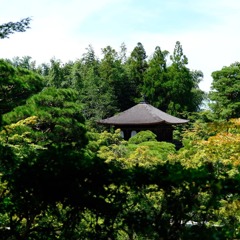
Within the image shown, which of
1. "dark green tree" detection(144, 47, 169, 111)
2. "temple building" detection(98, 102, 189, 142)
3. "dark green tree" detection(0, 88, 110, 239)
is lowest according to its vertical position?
"temple building" detection(98, 102, 189, 142)

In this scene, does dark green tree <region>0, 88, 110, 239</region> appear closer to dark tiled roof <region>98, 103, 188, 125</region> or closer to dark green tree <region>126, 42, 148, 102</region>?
dark tiled roof <region>98, 103, 188, 125</region>

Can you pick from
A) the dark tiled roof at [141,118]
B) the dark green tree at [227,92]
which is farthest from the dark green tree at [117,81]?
the dark green tree at [227,92]

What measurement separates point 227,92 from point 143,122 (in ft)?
18.0

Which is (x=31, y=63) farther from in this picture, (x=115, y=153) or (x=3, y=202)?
(x=3, y=202)

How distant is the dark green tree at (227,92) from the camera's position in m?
25.7

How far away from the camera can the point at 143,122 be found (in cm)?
2523

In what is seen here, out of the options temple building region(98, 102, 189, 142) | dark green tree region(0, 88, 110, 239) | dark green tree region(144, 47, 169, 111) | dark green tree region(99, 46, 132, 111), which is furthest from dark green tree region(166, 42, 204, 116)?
dark green tree region(0, 88, 110, 239)

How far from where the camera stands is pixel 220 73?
1025 inches

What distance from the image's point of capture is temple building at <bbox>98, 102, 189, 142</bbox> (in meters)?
25.3

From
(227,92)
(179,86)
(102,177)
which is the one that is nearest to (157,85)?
(179,86)

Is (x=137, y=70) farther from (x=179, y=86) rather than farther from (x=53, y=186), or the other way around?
(x=53, y=186)

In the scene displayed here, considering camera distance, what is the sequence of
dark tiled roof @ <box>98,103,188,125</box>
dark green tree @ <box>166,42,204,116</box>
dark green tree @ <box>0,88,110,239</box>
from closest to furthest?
dark green tree @ <box>0,88,110,239</box>, dark tiled roof @ <box>98,103,188,125</box>, dark green tree @ <box>166,42,204,116</box>

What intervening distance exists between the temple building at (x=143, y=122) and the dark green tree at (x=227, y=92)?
2.69 metres

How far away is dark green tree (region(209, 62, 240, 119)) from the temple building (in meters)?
2.69
